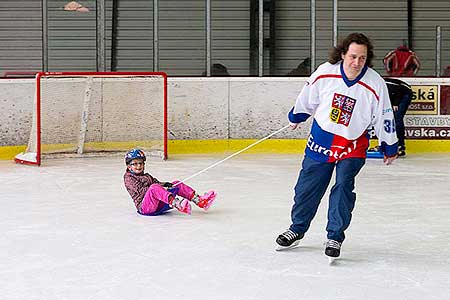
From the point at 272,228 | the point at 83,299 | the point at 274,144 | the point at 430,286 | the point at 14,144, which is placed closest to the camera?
the point at 83,299

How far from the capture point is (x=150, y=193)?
5.41 meters

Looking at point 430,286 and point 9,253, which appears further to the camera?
point 9,253

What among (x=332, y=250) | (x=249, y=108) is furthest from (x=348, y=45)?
(x=249, y=108)

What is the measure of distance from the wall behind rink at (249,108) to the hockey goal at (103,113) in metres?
0.49

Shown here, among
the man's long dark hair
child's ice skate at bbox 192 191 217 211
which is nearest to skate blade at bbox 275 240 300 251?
the man's long dark hair

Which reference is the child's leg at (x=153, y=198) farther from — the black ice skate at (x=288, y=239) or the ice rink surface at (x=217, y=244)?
the black ice skate at (x=288, y=239)

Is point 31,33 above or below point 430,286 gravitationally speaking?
above

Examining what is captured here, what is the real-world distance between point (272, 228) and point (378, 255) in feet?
2.98

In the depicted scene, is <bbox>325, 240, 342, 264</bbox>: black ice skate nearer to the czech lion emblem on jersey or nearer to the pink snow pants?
the czech lion emblem on jersey

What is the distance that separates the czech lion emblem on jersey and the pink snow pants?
1.49 metres

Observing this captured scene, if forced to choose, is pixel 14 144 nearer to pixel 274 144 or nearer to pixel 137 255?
pixel 274 144

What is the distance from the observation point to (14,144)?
30.1 ft

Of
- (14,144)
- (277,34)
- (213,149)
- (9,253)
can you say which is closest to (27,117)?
(14,144)

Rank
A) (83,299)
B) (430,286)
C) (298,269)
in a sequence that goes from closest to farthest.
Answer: (83,299) < (430,286) < (298,269)
